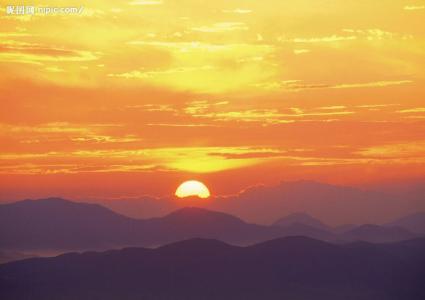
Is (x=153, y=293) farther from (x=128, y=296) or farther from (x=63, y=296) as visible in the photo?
(x=63, y=296)

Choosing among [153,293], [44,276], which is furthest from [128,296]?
[44,276]

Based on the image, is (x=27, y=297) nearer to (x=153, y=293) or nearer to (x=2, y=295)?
(x=2, y=295)

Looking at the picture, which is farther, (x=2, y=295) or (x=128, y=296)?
(x=128, y=296)

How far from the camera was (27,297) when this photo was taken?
185m

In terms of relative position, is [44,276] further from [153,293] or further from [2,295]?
[153,293]

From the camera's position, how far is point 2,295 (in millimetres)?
182000

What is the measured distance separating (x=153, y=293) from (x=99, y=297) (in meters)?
14.1

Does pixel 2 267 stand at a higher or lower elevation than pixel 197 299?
higher

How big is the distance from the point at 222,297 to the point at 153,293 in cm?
1811

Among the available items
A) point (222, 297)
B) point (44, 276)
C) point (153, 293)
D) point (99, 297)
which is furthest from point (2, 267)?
point (222, 297)

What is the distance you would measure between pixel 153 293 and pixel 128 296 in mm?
6618

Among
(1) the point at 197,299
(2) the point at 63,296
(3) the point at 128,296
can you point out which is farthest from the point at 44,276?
(1) the point at 197,299

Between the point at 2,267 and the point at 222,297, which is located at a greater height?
the point at 2,267

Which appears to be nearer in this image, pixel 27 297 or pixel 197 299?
pixel 27 297
